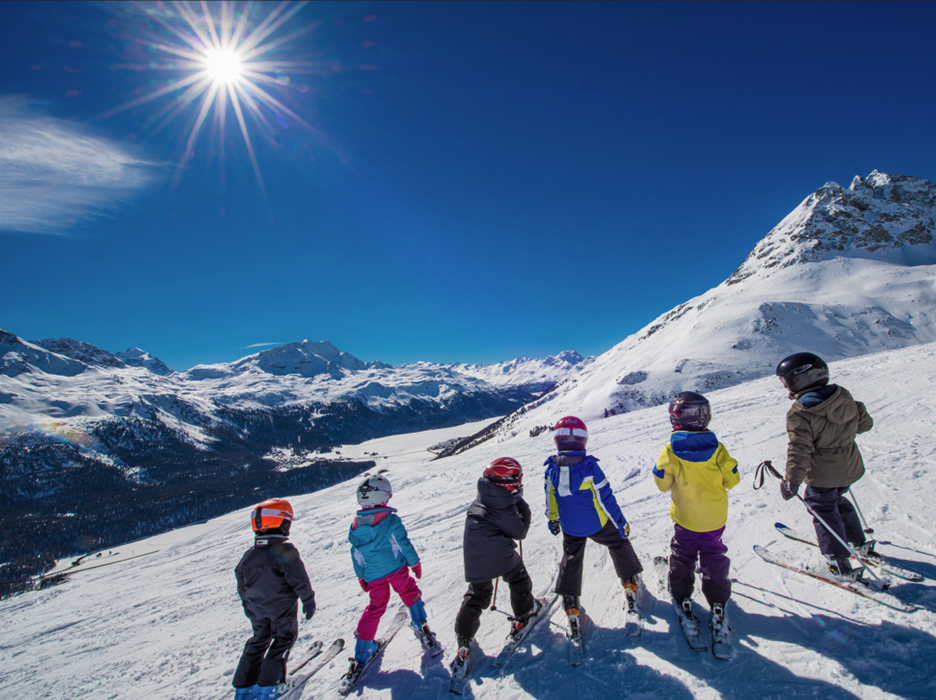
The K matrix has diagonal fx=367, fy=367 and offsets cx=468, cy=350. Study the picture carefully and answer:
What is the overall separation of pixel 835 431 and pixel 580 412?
4066cm

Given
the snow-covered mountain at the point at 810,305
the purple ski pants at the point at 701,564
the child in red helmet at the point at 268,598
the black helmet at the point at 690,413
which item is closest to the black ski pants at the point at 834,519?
the purple ski pants at the point at 701,564

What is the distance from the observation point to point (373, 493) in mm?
4926

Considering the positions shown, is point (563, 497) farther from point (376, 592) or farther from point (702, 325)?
point (702, 325)

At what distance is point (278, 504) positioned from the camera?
499 cm

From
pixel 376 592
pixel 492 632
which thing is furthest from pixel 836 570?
pixel 376 592

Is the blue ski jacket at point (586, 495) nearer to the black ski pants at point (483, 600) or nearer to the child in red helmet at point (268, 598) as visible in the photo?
the black ski pants at point (483, 600)

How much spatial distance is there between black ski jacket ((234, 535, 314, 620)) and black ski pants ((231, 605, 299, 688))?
0.46ft

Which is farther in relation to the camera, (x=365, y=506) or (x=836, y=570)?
(x=365, y=506)

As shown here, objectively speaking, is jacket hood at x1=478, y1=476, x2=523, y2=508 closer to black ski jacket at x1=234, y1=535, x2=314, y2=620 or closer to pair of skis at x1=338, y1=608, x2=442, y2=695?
pair of skis at x1=338, y1=608, x2=442, y2=695

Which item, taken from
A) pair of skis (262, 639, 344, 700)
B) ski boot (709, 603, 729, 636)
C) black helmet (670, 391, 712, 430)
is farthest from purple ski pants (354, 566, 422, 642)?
black helmet (670, 391, 712, 430)

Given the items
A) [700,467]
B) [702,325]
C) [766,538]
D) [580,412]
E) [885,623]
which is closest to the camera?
[885,623]

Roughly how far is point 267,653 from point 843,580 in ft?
23.4

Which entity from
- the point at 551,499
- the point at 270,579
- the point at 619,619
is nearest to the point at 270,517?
the point at 270,579

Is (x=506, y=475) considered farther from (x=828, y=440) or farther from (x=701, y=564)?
(x=828, y=440)
